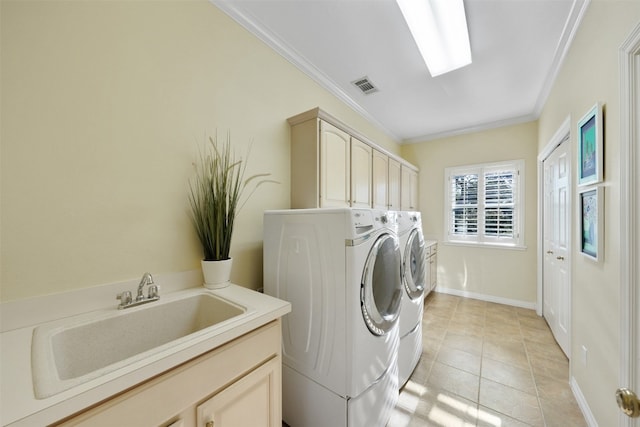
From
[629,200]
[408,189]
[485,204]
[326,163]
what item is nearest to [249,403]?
[326,163]

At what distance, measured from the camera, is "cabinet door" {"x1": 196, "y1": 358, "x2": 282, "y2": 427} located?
800mm

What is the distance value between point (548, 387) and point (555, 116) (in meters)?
2.40

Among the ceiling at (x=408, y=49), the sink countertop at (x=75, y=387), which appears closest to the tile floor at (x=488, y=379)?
the sink countertop at (x=75, y=387)

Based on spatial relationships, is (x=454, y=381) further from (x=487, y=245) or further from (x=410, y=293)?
(x=487, y=245)

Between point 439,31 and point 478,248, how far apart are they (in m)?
3.13

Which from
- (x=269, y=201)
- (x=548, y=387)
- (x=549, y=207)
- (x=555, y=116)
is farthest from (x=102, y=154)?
(x=549, y=207)

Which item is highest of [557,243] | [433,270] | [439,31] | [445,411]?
[439,31]

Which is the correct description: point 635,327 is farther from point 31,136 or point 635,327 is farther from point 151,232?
point 31,136

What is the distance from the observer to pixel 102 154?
3.52 ft

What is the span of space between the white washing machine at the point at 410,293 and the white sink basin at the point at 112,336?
1.30 meters

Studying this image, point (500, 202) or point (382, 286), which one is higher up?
point (500, 202)

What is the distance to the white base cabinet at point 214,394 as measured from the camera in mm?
620

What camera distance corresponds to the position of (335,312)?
125cm

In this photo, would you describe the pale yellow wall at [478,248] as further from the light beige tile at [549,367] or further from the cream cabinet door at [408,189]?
the light beige tile at [549,367]
